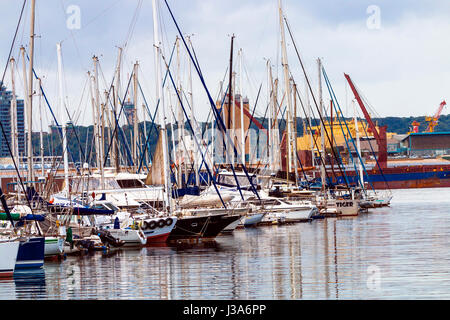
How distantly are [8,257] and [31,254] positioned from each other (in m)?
1.69

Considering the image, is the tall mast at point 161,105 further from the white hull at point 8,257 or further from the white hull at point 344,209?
the white hull at point 344,209

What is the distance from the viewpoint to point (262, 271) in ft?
88.9

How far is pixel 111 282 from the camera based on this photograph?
2553 centimetres

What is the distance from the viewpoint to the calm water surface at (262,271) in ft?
72.0

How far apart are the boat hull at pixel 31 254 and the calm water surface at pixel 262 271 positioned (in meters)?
0.44

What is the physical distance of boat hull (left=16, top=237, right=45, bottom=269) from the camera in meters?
27.2

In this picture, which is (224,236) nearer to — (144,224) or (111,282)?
(144,224)

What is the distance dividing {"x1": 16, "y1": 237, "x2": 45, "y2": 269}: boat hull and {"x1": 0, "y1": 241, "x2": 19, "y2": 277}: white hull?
815 millimetres

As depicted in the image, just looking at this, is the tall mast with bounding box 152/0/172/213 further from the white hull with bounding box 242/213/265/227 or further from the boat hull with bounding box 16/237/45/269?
the white hull with bounding box 242/213/265/227

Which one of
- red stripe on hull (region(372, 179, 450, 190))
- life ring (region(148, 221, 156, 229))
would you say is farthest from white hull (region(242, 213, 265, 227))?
red stripe on hull (region(372, 179, 450, 190))

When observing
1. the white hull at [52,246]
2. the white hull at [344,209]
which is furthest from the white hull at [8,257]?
the white hull at [344,209]
